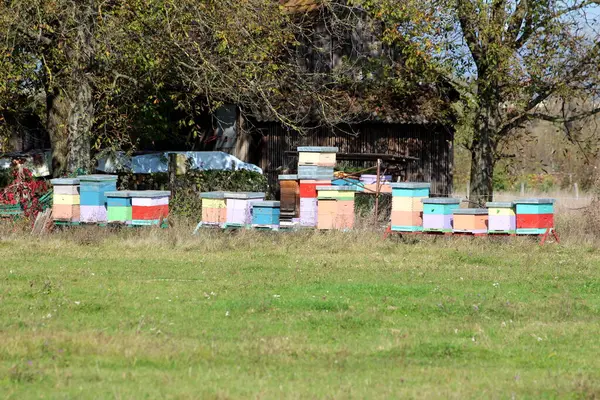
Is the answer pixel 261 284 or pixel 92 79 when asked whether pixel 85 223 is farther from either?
pixel 261 284

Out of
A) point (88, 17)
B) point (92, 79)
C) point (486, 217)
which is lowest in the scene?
point (486, 217)

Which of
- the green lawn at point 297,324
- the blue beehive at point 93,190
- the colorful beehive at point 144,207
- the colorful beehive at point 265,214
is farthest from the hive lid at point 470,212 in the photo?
the blue beehive at point 93,190

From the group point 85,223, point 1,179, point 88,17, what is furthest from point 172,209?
point 1,179

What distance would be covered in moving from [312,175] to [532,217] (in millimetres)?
4616

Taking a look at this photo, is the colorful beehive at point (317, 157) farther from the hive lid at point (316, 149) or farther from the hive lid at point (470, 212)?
the hive lid at point (470, 212)

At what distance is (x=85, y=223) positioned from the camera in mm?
17734

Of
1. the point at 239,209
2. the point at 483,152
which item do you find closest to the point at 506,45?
the point at 483,152

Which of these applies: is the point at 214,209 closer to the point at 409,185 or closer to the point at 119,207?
the point at 119,207

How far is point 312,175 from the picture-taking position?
1805 cm

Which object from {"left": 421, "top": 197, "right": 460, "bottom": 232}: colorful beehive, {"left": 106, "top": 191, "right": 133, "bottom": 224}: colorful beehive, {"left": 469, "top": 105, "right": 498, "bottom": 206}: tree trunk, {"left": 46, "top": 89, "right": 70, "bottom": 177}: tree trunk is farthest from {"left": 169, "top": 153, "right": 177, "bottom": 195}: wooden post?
{"left": 469, "top": 105, "right": 498, "bottom": 206}: tree trunk

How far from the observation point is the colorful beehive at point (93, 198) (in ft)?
57.6

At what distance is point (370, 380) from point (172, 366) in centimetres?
170

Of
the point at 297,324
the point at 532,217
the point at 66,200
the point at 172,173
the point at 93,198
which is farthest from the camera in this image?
the point at 172,173

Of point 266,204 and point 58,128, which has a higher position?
point 58,128
